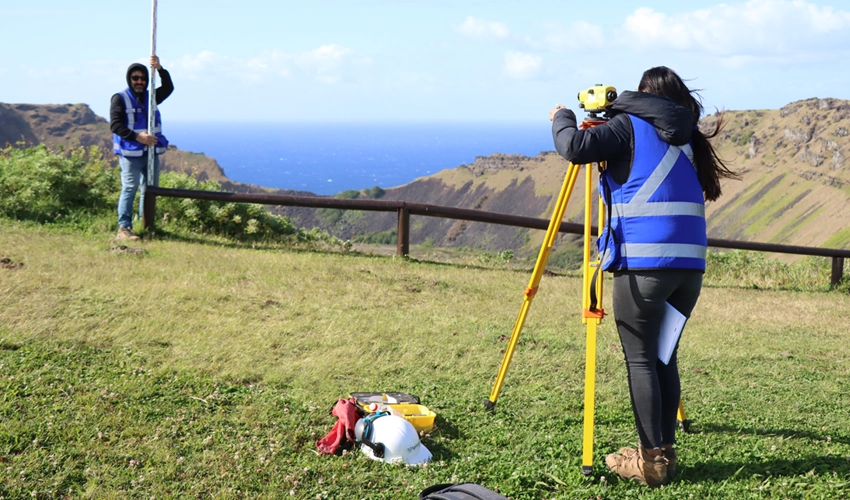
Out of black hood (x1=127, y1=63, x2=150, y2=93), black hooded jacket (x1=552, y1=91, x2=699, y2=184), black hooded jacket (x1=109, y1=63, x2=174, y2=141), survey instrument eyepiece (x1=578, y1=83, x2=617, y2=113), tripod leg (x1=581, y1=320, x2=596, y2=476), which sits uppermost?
black hood (x1=127, y1=63, x2=150, y2=93)

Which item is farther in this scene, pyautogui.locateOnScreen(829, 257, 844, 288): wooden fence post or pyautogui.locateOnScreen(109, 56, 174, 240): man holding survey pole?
pyautogui.locateOnScreen(829, 257, 844, 288): wooden fence post

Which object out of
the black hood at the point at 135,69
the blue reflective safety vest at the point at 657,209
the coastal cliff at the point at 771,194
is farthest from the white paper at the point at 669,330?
the coastal cliff at the point at 771,194

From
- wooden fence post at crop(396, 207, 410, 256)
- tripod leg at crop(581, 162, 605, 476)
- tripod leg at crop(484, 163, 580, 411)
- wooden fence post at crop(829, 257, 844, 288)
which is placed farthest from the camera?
wooden fence post at crop(829, 257, 844, 288)

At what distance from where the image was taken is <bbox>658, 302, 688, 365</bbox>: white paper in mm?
3959

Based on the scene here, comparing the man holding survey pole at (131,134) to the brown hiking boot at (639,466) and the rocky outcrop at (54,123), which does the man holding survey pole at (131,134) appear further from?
the rocky outcrop at (54,123)

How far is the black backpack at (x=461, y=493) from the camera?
3605mm

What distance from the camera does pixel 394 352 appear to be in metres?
6.72

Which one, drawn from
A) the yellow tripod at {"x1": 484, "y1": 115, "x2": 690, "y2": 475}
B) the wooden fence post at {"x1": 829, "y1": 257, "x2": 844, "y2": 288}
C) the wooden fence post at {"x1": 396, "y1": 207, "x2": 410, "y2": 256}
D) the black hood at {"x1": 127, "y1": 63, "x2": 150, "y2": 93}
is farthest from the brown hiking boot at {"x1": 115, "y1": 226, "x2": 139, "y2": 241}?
the wooden fence post at {"x1": 829, "y1": 257, "x2": 844, "y2": 288}

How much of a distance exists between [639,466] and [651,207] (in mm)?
1500

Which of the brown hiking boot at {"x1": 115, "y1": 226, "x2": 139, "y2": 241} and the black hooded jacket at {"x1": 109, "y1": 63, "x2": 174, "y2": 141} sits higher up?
the black hooded jacket at {"x1": 109, "y1": 63, "x2": 174, "y2": 141}

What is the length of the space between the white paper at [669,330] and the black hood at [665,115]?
2.92 feet

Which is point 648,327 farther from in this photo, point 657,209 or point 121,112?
point 121,112

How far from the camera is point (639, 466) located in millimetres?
4219

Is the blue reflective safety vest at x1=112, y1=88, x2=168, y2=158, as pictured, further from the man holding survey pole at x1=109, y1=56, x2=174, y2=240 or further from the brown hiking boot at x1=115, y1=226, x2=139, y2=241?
the brown hiking boot at x1=115, y1=226, x2=139, y2=241
